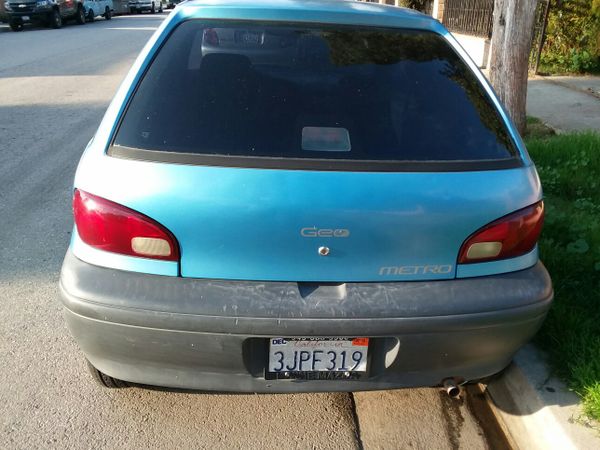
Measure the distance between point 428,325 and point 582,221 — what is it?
2.42 metres

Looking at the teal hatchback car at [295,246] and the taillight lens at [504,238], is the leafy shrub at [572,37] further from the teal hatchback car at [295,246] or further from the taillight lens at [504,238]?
the taillight lens at [504,238]

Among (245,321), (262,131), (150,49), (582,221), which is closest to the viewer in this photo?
(245,321)

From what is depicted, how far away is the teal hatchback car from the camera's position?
1975 millimetres

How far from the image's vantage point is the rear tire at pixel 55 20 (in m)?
22.4

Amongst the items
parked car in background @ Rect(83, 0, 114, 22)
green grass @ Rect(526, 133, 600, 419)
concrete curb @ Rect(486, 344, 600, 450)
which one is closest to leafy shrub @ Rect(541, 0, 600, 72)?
green grass @ Rect(526, 133, 600, 419)

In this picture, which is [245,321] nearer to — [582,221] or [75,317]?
[75,317]

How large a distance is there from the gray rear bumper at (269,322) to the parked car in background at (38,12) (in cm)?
2265

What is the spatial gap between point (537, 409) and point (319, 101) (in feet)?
5.36

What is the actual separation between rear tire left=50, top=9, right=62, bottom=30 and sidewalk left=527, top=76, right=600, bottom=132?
1928cm

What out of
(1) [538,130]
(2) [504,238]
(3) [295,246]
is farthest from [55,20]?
(2) [504,238]

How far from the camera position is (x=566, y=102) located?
8.42 meters

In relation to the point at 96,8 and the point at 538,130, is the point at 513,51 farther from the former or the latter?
the point at 96,8

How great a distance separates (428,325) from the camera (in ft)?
6.61

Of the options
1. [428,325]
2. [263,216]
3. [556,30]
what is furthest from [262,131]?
[556,30]
